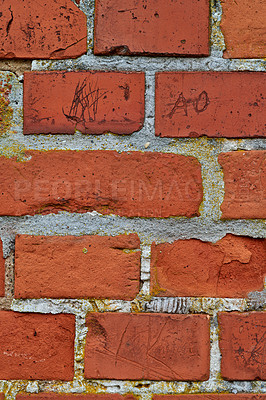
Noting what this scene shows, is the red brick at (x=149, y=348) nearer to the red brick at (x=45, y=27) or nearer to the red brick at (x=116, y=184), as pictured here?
the red brick at (x=116, y=184)

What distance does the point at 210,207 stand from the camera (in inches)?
22.8

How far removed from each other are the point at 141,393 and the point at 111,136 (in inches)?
15.9

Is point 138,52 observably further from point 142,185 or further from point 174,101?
point 142,185

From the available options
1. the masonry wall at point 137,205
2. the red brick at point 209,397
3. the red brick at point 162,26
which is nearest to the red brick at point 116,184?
the masonry wall at point 137,205

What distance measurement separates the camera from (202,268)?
0.58m

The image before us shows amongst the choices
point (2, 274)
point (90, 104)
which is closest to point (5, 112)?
point (90, 104)

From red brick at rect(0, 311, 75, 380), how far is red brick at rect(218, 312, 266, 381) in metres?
0.24

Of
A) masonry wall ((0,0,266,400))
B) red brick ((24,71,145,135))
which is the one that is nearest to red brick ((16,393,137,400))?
masonry wall ((0,0,266,400))

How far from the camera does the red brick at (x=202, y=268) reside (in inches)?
22.9

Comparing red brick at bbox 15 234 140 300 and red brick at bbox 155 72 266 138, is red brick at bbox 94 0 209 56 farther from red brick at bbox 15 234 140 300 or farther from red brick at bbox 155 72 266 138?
red brick at bbox 15 234 140 300

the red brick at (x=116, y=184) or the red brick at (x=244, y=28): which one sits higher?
the red brick at (x=244, y=28)

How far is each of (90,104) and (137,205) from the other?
0.58ft

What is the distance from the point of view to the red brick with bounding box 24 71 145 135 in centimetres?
58

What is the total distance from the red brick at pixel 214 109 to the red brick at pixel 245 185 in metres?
0.04
